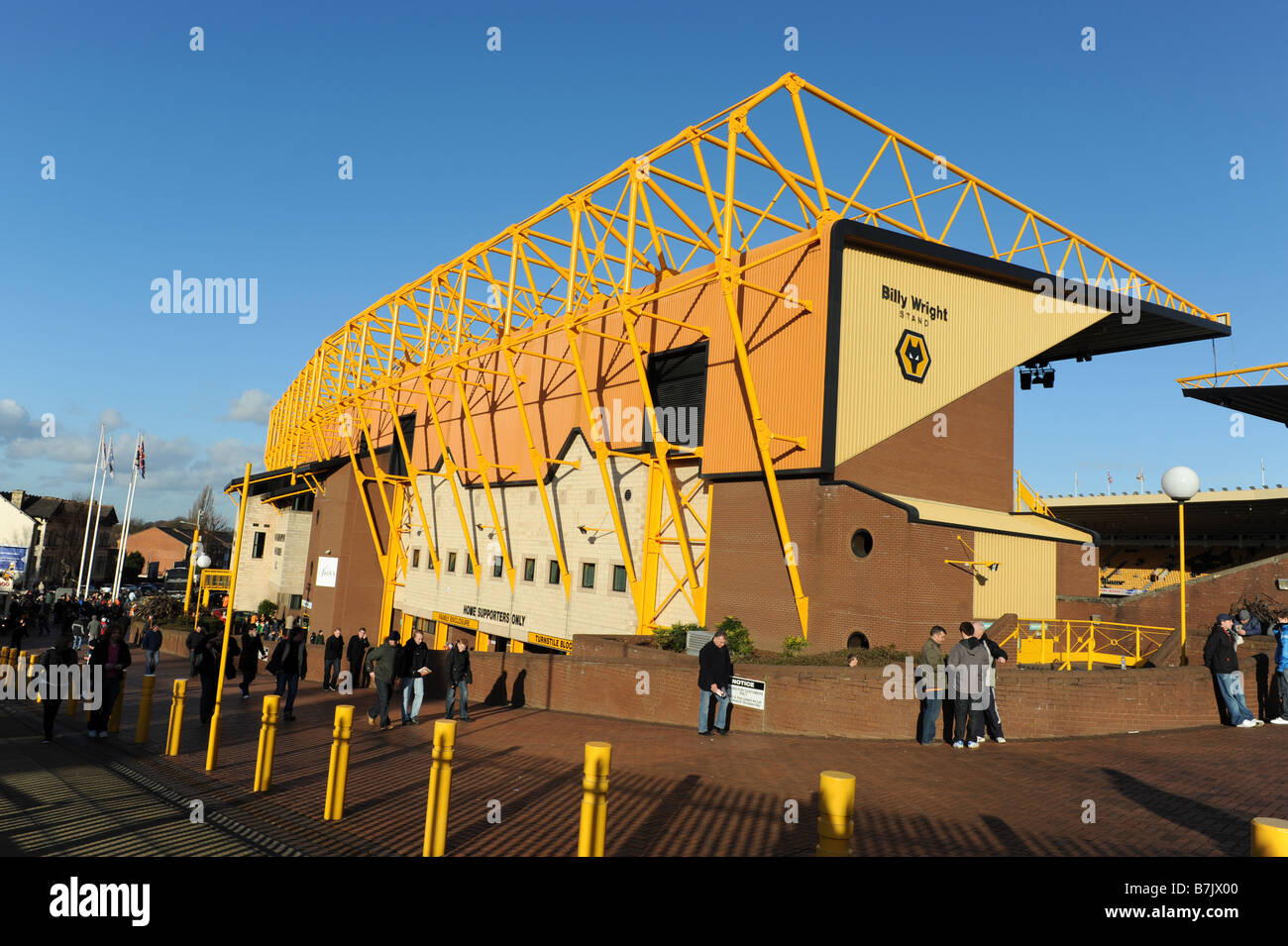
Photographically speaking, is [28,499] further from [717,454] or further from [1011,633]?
[1011,633]

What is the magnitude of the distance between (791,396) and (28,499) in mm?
97233

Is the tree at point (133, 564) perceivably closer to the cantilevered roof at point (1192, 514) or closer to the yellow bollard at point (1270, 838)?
the cantilevered roof at point (1192, 514)

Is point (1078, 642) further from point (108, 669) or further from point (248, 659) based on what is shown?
point (108, 669)

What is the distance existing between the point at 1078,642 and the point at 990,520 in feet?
12.5

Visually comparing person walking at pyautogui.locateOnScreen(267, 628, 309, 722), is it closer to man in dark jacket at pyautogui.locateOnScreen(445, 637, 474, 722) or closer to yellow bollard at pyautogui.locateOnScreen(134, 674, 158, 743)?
yellow bollard at pyautogui.locateOnScreen(134, 674, 158, 743)

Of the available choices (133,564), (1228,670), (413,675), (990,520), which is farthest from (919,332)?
(133,564)

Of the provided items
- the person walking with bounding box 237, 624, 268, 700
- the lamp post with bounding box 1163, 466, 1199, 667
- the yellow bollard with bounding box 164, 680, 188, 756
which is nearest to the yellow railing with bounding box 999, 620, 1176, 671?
the lamp post with bounding box 1163, 466, 1199, 667

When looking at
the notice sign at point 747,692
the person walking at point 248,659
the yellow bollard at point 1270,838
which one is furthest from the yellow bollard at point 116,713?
the yellow bollard at point 1270,838

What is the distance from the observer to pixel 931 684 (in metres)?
11.1

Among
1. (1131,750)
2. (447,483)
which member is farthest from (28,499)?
(1131,750)

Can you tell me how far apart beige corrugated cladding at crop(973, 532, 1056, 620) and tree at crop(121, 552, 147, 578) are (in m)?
106

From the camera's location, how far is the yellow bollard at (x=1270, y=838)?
12.0 ft
